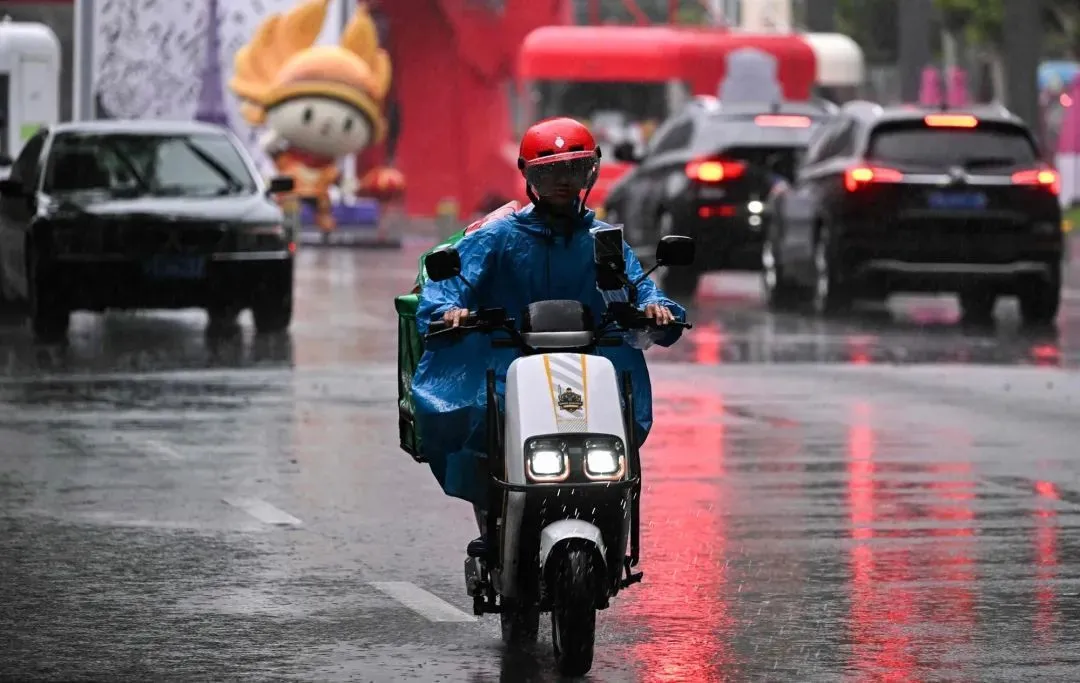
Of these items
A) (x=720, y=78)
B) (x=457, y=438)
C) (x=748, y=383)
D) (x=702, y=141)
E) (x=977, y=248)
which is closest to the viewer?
(x=457, y=438)

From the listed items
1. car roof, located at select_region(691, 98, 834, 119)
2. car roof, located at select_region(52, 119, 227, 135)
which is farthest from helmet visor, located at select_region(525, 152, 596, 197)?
car roof, located at select_region(691, 98, 834, 119)

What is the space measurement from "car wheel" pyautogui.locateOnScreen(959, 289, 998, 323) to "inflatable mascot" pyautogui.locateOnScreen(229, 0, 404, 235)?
49.8ft

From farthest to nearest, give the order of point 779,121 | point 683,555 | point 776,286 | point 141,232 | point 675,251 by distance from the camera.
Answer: point 779,121 < point 776,286 < point 141,232 < point 683,555 < point 675,251

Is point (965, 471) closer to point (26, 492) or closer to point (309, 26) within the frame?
point (26, 492)

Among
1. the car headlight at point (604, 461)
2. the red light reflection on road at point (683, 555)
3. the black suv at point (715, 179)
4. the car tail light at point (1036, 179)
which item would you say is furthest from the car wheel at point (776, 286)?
the car headlight at point (604, 461)

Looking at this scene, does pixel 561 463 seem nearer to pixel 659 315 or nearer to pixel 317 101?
pixel 659 315

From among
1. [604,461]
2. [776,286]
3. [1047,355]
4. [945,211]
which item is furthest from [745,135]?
[604,461]

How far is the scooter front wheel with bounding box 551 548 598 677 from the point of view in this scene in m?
7.67

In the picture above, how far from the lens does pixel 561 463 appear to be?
25.5ft

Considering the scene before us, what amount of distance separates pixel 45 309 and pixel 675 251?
13381mm

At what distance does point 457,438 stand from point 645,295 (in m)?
0.65

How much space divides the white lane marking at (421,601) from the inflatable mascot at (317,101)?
29.8 meters

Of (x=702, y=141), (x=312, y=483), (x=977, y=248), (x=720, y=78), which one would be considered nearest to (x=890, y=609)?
(x=312, y=483)

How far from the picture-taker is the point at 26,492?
12016 millimetres
